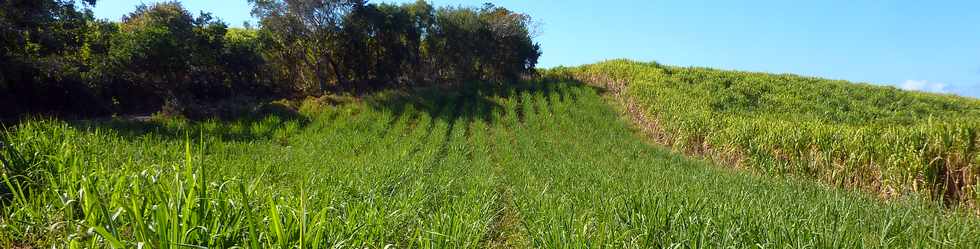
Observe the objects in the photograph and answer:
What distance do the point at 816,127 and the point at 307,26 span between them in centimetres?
1653

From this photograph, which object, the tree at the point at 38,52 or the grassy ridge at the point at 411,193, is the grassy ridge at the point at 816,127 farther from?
the tree at the point at 38,52

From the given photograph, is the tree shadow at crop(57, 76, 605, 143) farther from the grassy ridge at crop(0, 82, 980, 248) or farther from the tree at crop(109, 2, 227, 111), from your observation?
the tree at crop(109, 2, 227, 111)

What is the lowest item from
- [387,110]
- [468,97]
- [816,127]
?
[387,110]

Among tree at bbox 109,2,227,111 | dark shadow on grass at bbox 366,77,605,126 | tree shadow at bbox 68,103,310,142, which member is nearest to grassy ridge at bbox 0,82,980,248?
tree shadow at bbox 68,103,310,142

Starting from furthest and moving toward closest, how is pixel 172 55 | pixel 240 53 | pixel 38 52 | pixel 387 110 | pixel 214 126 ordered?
1. pixel 240 53
2. pixel 387 110
3. pixel 172 55
4. pixel 38 52
5. pixel 214 126

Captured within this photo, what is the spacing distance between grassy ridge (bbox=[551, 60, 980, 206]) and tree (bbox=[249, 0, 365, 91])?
11.4 metres

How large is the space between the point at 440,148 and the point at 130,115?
10.9 metres

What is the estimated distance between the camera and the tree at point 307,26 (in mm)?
18562

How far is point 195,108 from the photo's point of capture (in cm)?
1421

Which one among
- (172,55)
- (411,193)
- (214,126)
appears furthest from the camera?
(172,55)

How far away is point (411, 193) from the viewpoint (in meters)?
4.80

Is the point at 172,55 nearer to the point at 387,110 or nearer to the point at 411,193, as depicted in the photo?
the point at 387,110

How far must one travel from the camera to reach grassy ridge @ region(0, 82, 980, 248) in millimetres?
2633

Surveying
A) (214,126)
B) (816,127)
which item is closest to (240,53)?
(214,126)
